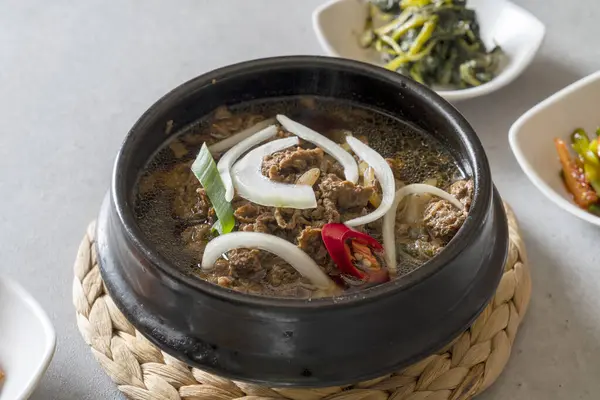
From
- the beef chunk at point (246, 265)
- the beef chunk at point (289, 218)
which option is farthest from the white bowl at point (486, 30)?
the beef chunk at point (246, 265)

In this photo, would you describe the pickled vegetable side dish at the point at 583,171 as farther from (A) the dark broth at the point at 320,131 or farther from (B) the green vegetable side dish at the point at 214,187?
(B) the green vegetable side dish at the point at 214,187

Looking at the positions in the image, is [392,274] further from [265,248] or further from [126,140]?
[126,140]

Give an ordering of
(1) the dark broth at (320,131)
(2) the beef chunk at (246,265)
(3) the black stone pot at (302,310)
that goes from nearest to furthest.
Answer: (3) the black stone pot at (302,310)
(2) the beef chunk at (246,265)
(1) the dark broth at (320,131)

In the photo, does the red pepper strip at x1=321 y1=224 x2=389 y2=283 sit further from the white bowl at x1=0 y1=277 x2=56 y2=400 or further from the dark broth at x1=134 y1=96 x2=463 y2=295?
the white bowl at x1=0 y1=277 x2=56 y2=400

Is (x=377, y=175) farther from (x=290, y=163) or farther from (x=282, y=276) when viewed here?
(x=282, y=276)

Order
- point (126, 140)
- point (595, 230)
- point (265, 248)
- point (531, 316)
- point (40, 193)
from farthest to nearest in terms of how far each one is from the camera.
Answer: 1. point (40, 193)
2. point (595, 230)
3. point (531, 316)
4. point (126, 140)
5. point (265, 248)

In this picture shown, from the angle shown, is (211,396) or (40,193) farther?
(40,193)

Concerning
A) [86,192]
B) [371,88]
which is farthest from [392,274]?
[86,192]
